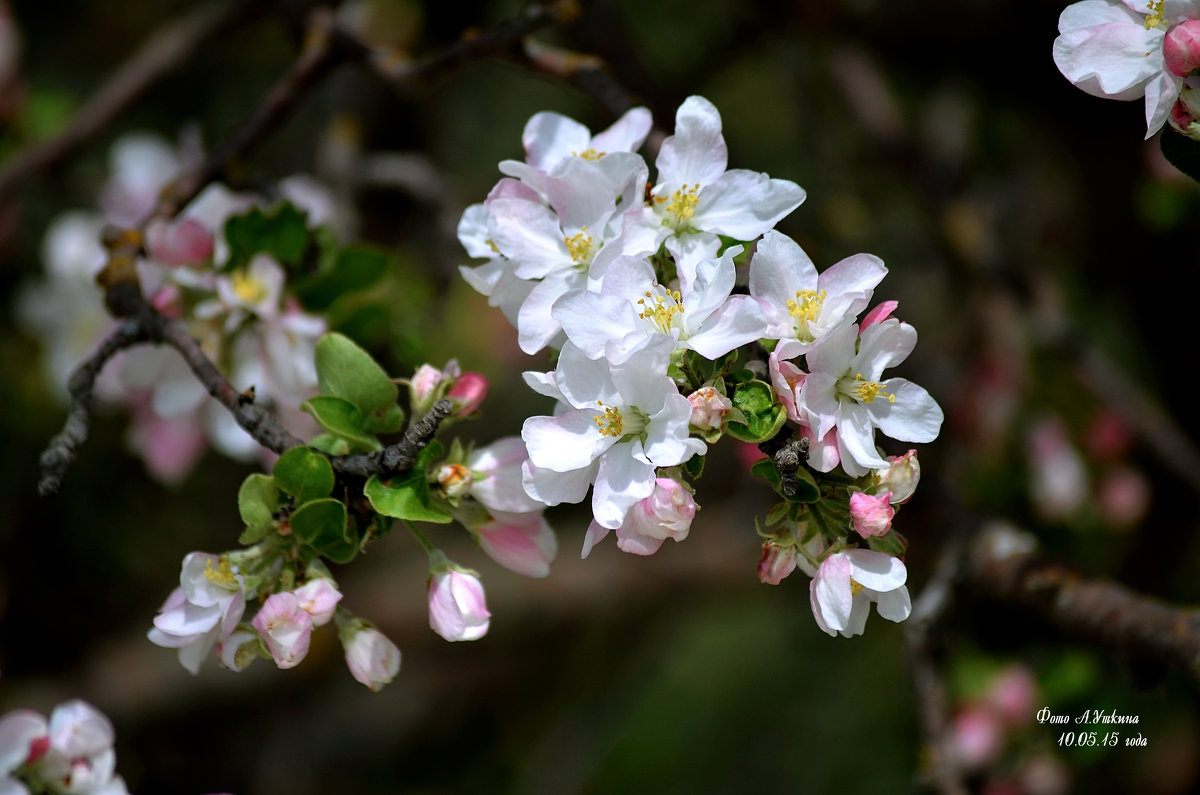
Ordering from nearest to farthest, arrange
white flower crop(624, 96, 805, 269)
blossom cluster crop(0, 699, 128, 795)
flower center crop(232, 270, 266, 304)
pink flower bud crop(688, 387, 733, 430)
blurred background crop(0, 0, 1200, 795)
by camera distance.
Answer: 1. pink flower bud crop(688, 387, 733, 430)
2. white flower crop(624, 96, 805, 269)
3. blossom cluster crop(0, 699, 128, 795)
4. flower center crop(232, 270, 266, 304)
5. blurred background crop(0, 0, 1200, 795)

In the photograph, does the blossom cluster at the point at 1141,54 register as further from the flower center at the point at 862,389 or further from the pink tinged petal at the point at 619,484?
the pink tinged petal at the point at 619,484

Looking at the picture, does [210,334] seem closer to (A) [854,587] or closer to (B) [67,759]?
(B) [67,759]

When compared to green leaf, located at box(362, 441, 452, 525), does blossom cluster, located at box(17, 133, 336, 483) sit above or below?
below

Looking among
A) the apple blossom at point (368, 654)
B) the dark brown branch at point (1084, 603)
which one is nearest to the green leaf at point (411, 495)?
the apple blossom at point (368, 654)

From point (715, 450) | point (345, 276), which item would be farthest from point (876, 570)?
point (715, 450)

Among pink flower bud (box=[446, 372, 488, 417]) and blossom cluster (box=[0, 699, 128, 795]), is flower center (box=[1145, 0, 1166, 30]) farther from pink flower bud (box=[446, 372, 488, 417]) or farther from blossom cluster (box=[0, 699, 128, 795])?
blossom cluster (box=[0, 699, 128, 795])

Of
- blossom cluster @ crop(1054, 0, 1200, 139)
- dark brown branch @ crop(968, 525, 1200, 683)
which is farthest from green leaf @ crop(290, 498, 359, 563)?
dark brown branch @ crop(968, 525, 1200, 683)
